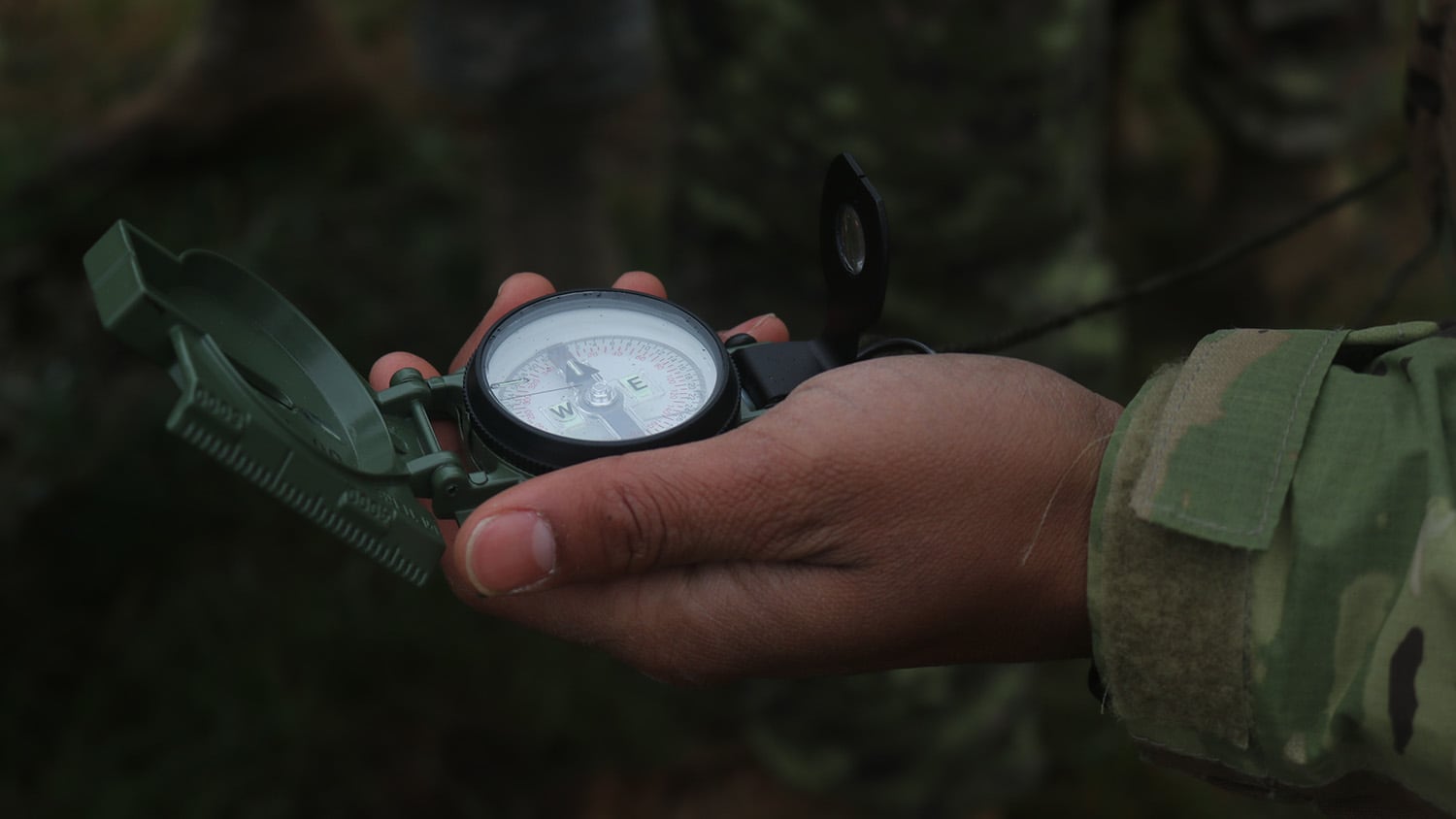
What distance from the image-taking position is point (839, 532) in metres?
1.29

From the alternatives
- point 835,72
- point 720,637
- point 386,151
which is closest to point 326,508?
point 720,637

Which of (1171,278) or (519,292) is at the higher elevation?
(519,292)

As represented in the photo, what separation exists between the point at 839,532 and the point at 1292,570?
417 mm

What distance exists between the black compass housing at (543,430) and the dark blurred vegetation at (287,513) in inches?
40.8

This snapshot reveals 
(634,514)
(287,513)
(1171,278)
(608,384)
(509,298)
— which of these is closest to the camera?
(634,514)

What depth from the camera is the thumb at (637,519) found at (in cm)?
118

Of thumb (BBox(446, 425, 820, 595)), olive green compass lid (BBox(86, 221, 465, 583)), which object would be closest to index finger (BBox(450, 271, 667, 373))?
olive green compass lid (BBox(86, 221, 465, 583))

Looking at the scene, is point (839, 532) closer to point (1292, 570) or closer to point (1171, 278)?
point (1292, 570)

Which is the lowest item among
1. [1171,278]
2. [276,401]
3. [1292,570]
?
[1292,570]

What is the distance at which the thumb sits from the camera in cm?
118

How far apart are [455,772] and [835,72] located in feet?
5.18

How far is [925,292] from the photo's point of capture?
2469 millimetres

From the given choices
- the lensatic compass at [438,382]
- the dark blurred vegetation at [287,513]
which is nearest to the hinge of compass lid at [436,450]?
the lensatic compass at [438,382]

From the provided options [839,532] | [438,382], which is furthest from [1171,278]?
[438,382]
